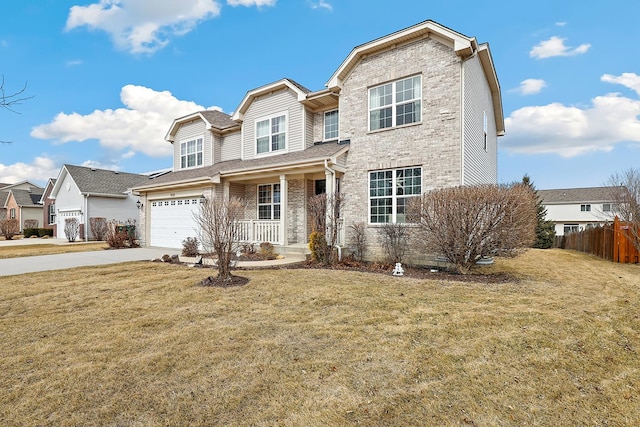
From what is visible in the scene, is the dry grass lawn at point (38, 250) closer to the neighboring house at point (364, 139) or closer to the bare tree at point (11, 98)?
the neighboring house at point (364, 139)

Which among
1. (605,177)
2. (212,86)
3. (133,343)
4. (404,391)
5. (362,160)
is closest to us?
(404,391)

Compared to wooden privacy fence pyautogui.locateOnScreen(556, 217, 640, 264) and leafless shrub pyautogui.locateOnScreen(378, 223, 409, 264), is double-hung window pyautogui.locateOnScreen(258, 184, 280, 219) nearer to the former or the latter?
leafless shrub pyautogui.locateOnScreen(378, 223, 409, 264)

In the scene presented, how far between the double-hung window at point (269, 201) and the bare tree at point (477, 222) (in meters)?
7.77

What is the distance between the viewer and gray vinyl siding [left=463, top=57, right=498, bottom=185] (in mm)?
10586

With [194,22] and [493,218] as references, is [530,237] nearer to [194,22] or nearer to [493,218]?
[493,218]

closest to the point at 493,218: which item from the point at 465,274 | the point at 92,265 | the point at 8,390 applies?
the point at 465,274

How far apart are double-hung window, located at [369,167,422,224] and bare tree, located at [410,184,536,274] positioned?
2.04 metres

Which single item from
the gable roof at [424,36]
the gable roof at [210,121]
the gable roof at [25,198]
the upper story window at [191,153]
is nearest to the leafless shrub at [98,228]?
the gable roof at [210,121]

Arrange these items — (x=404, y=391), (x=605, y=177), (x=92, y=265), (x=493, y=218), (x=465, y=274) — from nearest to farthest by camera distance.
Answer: (x=404, y=391), (x=493, y=218), (x=465, y=274), (x=92, y=265), (x=605, y=177)

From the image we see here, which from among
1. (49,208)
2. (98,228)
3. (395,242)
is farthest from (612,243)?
(49,208)

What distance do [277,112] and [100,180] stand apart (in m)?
20.7

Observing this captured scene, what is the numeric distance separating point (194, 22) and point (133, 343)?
13081 mm

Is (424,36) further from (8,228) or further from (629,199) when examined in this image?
(8,228)

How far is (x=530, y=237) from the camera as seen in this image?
26.4 feet
